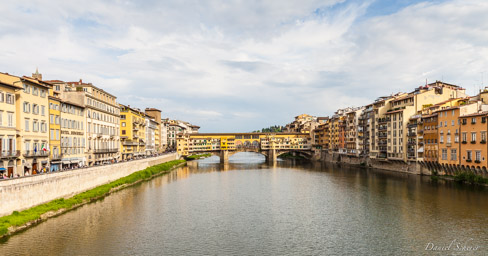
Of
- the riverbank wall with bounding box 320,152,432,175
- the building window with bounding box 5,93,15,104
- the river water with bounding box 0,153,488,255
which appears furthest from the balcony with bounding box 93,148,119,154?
the riverbank wall with bounding box 320,152,432,175

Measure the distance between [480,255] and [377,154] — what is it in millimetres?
53334

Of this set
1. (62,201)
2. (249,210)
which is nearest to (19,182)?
(62,201)

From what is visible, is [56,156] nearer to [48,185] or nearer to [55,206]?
[48,185]

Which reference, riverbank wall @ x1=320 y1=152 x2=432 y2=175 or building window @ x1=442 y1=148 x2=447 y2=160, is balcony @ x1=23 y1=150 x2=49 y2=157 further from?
riverbank wall @ x1=320 y1=152 x2=432 y2=175

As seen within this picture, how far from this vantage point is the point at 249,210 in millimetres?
34844

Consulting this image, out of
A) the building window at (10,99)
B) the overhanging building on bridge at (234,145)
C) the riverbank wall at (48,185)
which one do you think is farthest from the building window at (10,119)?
the overhanging building on bridge at (234,145)

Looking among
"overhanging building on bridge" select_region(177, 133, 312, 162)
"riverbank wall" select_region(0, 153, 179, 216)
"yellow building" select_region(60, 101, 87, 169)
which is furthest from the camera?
"overhanging building on bridge" select_region(177, 133, 312, 162)

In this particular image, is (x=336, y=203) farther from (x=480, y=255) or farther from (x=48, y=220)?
(x=48, y=220)

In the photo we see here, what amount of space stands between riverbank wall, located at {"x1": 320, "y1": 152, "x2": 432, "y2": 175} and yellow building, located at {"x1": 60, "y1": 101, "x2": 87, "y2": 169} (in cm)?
5329

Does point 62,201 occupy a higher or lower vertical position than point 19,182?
lower

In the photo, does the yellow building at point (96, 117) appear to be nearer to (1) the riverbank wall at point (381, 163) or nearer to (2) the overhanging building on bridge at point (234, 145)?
(2) the overhanging building on bridge at point (234, 145)

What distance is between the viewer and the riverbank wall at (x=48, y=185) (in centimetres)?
2600

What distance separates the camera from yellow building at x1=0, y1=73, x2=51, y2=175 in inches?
1320

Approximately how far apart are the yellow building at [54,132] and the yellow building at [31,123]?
1.16 meters
